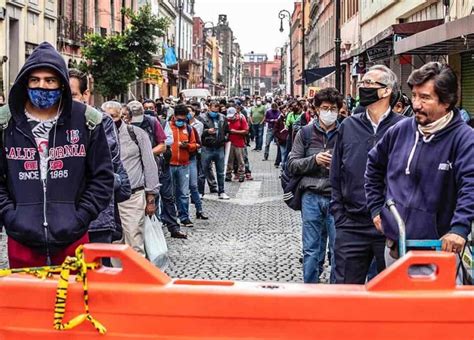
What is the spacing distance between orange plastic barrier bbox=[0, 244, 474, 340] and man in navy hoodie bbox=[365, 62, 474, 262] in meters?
0.94

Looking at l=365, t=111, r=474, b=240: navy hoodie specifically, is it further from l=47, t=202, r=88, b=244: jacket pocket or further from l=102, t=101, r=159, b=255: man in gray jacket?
l=102, t=101, r=159, b=255: man in gray jacket

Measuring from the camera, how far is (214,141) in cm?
1493

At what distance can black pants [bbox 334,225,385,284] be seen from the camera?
209 inches

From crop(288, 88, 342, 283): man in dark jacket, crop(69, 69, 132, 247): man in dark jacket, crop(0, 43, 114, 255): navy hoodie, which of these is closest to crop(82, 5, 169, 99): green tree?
crop(288, 88, 342, 283): man in dark jacket

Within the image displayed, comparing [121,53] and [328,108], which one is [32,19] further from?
[328,108]

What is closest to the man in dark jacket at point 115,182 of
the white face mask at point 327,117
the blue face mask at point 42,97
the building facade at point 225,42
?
the blue face mask at point 42,97

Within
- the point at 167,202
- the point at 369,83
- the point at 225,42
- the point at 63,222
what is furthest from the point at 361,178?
the point at 225,42

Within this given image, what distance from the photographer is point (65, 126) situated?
14.0 feet

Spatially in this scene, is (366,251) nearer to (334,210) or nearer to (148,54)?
(334,210)

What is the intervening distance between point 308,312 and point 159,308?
581mm

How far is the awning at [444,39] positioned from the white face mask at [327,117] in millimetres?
5114

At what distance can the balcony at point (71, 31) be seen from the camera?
30.9 metres

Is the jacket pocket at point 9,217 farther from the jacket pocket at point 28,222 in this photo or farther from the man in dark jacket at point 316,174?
the man in dark jacket at point 316,174

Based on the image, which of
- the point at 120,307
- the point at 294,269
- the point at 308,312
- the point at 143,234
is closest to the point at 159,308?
the point at 120,307
